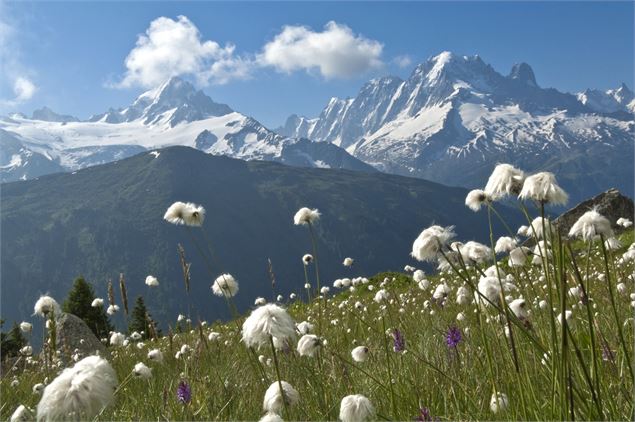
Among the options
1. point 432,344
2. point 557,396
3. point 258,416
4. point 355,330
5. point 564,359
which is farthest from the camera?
point 355,330

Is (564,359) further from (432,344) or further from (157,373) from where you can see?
(157,373)

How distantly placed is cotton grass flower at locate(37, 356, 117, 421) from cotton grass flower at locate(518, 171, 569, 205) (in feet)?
6.78

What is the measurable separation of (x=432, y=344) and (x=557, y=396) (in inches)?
124

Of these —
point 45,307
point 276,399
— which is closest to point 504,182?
point 276,399

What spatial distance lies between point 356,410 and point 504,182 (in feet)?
4.86

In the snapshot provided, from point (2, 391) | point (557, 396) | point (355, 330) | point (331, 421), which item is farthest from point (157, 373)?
point (557, 396)

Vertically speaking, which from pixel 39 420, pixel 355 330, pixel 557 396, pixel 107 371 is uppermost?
pixel 107 371

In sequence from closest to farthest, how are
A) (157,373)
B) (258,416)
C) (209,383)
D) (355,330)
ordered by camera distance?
(258,416) → (209,383) → (157,373) → (355,330)

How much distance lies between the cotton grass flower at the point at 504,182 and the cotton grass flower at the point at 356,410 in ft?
4.47

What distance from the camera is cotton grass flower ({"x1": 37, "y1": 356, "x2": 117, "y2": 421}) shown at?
2105 mm

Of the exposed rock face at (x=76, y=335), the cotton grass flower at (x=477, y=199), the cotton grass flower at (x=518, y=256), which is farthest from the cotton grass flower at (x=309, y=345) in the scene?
the exposed rock face at (x=76, y=335)

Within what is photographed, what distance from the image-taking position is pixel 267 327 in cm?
265

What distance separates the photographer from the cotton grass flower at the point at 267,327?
2.62 meters

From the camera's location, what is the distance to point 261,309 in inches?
Answer: 109
